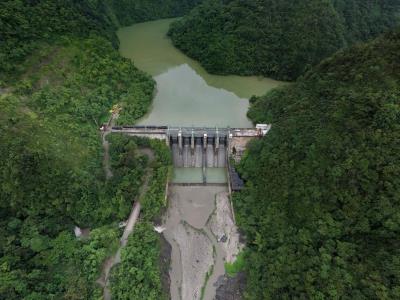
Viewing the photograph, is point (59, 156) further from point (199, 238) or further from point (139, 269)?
point (199, 238)

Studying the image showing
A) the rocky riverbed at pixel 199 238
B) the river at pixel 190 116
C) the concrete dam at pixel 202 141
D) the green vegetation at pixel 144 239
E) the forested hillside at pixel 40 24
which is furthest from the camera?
the forested hillside at pixel 40 24

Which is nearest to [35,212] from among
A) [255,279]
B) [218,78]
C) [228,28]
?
[255,279]

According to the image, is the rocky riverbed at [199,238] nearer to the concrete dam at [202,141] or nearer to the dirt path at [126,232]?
the concrete dam at [202,141]

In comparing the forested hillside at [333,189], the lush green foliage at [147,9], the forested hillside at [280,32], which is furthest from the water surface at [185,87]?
the forested hillside at [333,189]

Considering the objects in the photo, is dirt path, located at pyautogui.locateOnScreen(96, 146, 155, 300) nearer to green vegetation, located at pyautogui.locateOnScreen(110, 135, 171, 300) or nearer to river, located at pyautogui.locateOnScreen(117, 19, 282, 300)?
green vegetation, located at pyautogui.locateOnScreen(110, 135, 171, 300)

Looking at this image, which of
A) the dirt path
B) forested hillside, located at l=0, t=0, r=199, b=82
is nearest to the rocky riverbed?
the dirt path

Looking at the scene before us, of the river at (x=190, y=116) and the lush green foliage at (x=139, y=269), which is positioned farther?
the river at (x=190, y=116)

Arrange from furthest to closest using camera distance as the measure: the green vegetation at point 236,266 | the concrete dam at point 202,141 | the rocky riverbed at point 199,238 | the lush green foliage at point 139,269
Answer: the concrete dam at point 202,141, the green vegetation at point 236,266, the rocky riverbed at point 199,238, the lush green foliage at point 139,269
